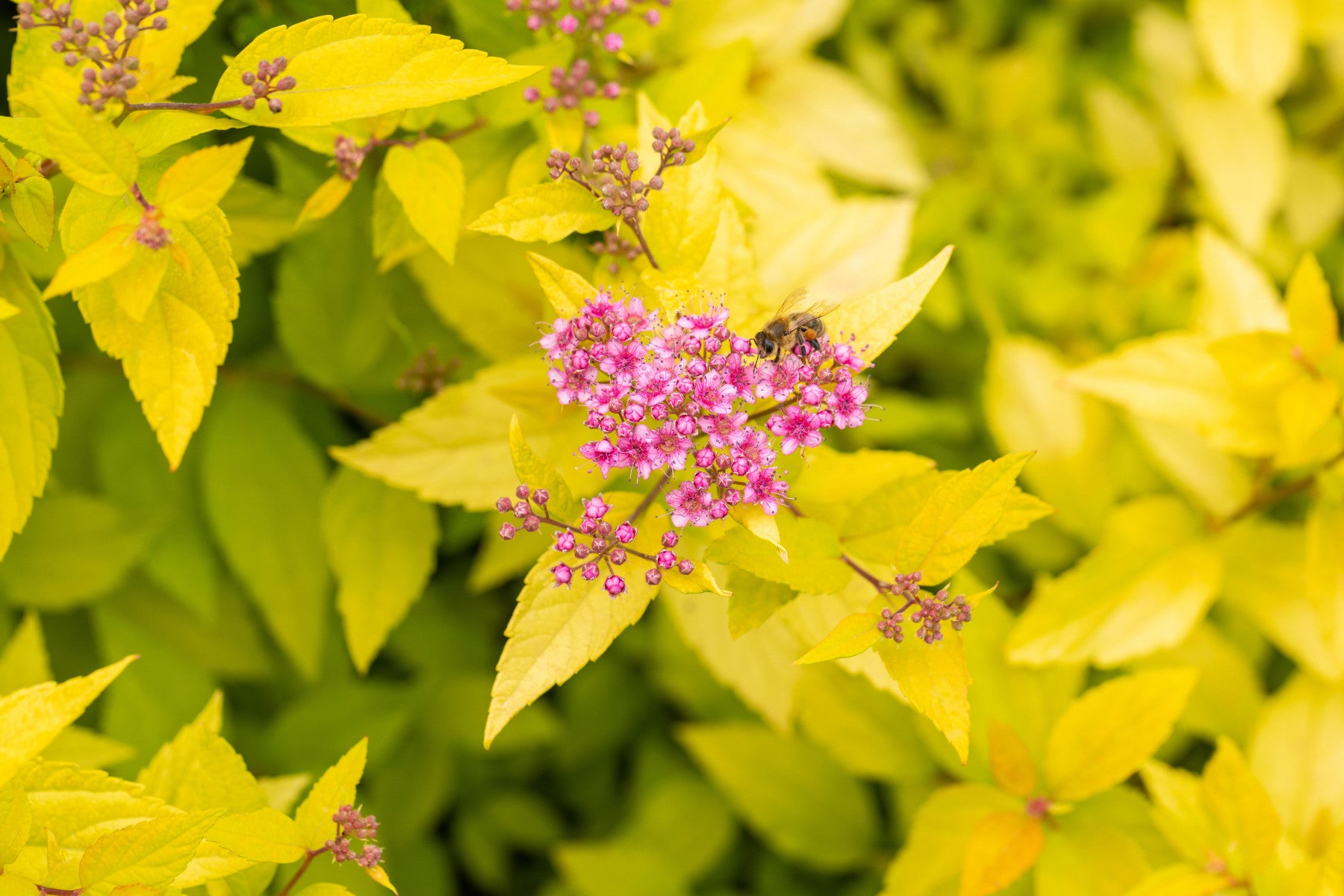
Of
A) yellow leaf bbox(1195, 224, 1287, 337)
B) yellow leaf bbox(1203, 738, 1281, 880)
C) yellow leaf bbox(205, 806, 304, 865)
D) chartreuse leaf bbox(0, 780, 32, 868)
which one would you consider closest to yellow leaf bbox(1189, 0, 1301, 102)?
yellow leaf bbox(1195, 224, 1287, 337)

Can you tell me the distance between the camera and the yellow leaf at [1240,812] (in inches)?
61.2

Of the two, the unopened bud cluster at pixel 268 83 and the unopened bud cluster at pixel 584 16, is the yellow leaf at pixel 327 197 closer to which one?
the unopened bud cluster at pixel 268 83

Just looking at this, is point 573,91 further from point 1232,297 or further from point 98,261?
point 1232,297

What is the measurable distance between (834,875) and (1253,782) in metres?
1.35

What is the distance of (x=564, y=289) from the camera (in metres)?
1.27

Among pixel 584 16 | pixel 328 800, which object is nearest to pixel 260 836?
pixel 328 800

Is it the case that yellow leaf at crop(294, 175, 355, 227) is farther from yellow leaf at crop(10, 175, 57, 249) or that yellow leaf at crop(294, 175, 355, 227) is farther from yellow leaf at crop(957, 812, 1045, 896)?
yellow leaf at crop(957, 812, 1045, 896)

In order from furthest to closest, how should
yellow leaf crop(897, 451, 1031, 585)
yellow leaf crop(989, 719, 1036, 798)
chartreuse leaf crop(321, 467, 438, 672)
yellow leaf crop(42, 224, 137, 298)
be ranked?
1. chartreuse leaf crop(321, 467, 438, 672)
2. yellow leaf crop(989, 719, 1036, 798)
3. yellow leaf crop(897, 451, 1031, 585)
4. yellow leaf crop(42, 224, 137, 298)

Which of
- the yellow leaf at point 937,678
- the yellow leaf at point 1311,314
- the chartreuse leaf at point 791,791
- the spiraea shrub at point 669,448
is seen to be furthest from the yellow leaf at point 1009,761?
the yellow leaf at point 1311,314

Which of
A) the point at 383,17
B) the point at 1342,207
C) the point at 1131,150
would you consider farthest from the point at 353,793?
the point at 1342,207

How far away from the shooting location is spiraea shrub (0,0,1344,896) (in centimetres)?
121

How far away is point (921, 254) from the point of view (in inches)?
99.3

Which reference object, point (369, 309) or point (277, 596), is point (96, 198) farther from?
point (277, 596)

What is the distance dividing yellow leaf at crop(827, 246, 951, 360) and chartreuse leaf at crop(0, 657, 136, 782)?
1031mm
